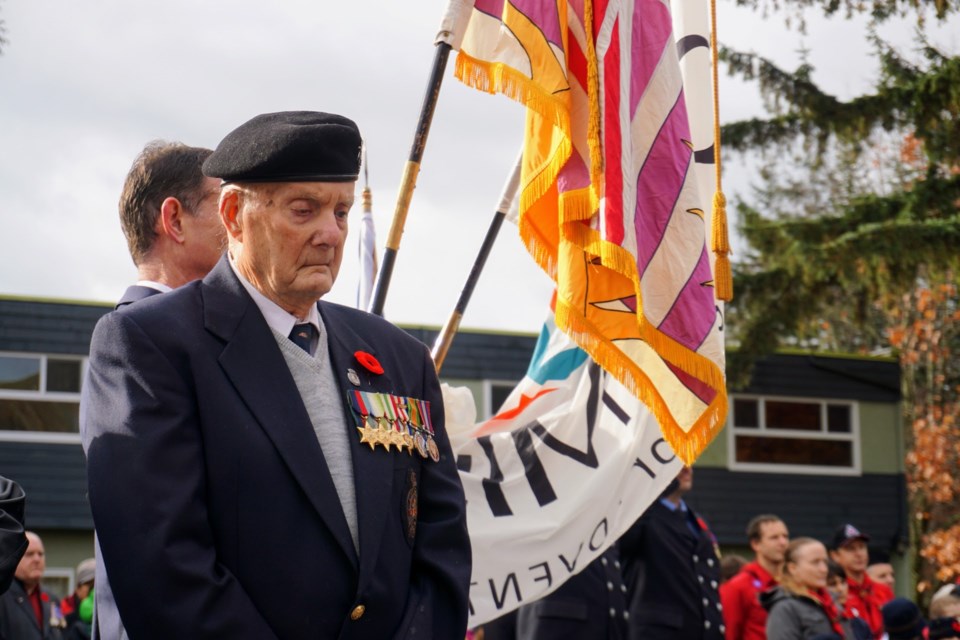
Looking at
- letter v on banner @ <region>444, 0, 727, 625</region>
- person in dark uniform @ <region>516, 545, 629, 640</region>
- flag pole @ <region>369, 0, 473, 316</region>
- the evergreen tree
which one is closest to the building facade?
the evergreen tree

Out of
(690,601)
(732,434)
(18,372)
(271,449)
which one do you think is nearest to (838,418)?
(732,434)

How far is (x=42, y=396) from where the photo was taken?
1884 centimetres

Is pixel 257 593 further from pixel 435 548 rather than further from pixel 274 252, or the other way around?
pixel 274 252

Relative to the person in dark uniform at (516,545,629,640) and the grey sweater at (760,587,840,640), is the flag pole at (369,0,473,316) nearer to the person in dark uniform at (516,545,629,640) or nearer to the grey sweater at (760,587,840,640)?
the person in dark uniform at (516,545,629,640)

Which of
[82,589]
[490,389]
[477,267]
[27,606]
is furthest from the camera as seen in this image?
[490,389]

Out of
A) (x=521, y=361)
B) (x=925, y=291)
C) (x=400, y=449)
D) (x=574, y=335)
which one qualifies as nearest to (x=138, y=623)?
(x=400, y=449)

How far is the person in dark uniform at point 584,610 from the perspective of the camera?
6652 mm

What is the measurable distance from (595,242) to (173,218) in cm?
168

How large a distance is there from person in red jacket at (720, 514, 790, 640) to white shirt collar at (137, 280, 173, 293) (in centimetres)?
553

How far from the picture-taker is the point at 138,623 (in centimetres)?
237

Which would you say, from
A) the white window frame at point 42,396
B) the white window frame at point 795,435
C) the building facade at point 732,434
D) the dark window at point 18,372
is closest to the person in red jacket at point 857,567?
the building facade at point 732,434

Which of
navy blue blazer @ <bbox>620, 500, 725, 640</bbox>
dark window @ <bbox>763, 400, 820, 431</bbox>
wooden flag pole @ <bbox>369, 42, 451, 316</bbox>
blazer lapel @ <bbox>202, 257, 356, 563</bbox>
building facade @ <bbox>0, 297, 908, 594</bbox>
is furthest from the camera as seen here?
dark window @ <bbox>763, 400, 820, 431</bbox>

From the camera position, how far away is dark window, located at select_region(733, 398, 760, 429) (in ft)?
75.3

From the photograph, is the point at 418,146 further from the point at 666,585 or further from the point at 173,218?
the point at 666,585
